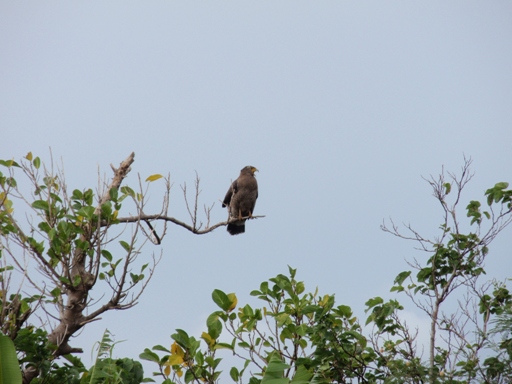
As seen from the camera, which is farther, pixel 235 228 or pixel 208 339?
pixel 235 228

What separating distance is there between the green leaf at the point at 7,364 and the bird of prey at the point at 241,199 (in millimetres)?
7069

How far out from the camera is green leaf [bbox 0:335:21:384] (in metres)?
1.93

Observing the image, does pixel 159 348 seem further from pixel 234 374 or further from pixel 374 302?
pixel 374 302

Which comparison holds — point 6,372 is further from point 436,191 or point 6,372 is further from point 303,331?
point 436,191

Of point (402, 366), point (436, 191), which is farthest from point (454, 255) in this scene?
point (402, 366)

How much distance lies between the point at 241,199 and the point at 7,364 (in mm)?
7233

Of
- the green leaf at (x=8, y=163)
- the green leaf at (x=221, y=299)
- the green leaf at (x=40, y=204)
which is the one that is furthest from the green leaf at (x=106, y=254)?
the green leaf at (x=8, y=163)

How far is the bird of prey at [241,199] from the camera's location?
9.11 m

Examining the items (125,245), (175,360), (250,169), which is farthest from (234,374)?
(250,169)

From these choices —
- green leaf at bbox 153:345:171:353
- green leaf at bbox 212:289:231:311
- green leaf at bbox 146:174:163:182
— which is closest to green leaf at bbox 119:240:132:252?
green leaf at bbox 146:174:163:182

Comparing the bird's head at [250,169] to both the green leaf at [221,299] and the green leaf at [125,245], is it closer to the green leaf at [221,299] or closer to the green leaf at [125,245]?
the green leaf at [125,245]

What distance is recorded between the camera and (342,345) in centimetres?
380

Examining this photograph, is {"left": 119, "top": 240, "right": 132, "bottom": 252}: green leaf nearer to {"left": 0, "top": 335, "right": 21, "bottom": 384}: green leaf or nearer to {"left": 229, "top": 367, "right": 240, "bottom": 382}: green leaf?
{"left": 229, "top": 367, "right": 240, "bottom": 382}: green leaf

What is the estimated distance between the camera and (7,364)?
193 centimetres
